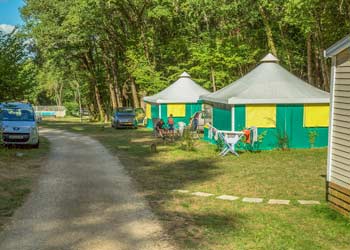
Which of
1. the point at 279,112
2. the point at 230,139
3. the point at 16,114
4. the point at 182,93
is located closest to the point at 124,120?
the point at 182,93

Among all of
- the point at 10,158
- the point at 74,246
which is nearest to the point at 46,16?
the point at 10,158

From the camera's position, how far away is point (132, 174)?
13492mm

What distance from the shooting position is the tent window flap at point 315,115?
19.4 metres

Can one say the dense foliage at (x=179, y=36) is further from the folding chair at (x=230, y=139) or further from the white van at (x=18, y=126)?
the white van at (x=18, y=126)

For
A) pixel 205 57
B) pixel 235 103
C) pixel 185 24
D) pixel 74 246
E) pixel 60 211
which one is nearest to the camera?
pixel 74 246

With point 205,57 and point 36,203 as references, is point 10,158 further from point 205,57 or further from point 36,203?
point 205,57

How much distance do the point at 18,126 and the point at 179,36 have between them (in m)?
22.5

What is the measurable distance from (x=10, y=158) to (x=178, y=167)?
246 inches

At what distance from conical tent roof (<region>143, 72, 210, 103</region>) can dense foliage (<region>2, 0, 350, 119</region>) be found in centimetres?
273

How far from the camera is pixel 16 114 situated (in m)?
20.5

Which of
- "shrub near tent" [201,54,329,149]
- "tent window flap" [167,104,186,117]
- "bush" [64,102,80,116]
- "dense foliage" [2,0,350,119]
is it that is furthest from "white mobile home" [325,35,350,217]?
"bush" [64,102,80,116]

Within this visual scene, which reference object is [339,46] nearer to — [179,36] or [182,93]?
[182,93]

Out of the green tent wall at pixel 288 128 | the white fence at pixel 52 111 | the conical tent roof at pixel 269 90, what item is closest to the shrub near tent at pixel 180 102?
the conical tent roof at pixel 269 90

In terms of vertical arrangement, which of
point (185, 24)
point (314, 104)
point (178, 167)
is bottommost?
point (178, 167)
